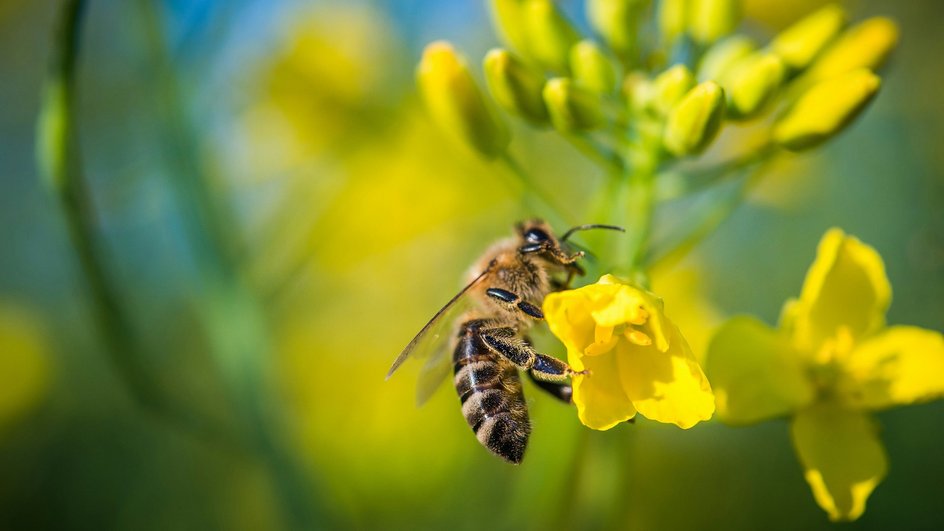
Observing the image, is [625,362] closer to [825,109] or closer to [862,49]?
[825,109]

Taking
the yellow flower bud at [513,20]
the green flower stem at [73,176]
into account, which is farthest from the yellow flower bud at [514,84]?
the green flower stem at [73,176]

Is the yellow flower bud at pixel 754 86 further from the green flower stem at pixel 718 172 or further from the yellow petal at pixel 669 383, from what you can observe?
the yellow petal at pixel 669 383

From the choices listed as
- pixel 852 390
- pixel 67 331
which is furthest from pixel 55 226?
pixel 852 390

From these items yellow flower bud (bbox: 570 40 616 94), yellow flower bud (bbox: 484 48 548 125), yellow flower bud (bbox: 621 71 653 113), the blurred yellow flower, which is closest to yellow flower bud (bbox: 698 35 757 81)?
yellow flower bud (bbox: 621 71 653 113)

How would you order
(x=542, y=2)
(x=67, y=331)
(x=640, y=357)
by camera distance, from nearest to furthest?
(x=640, y=357), (x=542, y=2), (x=67, y=331)

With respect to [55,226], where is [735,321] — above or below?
below

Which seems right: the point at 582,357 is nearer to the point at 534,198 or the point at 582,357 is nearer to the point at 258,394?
the point at 534,198
